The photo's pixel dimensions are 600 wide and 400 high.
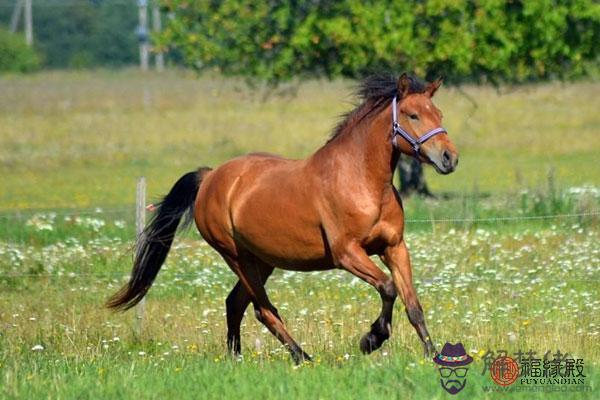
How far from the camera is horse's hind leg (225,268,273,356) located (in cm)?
1049

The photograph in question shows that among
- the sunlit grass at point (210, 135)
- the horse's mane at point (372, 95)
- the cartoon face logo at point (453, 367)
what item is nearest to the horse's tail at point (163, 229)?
the horse's mane at point (372, 95)

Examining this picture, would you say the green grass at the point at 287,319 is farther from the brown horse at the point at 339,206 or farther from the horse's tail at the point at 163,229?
the horse's tail at the point at 163,229

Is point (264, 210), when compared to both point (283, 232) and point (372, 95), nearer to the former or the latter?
point (283, 232)

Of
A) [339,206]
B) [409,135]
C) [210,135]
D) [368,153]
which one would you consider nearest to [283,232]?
[339,206]

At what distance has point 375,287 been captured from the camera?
8.98 metres

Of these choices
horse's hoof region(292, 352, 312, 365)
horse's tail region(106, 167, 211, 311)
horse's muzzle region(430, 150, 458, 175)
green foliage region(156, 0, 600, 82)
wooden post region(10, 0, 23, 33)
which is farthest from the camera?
wooden post region(10, 0, 23, 33)

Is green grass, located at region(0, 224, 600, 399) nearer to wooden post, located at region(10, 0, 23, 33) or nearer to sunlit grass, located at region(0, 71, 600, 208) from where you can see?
sunlit grass, located at region(0, 71, 600, 208)

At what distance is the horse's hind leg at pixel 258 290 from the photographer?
10133 mm

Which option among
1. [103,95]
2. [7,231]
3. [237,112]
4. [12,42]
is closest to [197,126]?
[237,112]

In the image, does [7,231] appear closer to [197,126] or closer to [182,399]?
[182,399]

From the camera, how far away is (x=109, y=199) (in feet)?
81.8

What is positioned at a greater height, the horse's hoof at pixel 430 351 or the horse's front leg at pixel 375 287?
the horse's front leg at pixel 375 287

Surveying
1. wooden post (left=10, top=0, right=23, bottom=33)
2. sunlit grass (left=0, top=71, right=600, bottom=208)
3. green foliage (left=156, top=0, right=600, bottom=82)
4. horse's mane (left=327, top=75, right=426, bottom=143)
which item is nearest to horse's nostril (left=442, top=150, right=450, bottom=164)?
horse's mane (left=327, top=75, right=426, bottom=143)

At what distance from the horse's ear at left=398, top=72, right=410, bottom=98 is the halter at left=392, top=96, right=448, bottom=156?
9cm
